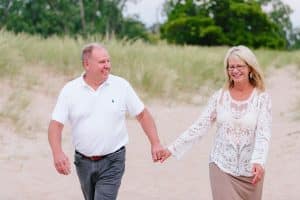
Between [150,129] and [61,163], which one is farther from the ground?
[150,129]

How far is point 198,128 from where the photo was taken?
527cm

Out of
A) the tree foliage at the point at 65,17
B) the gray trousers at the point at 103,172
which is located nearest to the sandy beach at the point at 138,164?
the gray trousers at the point at 103,172

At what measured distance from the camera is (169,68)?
19.0 meters

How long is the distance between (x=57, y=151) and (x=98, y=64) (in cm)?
67

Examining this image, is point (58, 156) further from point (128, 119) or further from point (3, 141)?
point (128, 119)

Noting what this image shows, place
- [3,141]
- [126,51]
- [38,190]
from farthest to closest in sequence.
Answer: [126,51]
[3,141]
[38,190]

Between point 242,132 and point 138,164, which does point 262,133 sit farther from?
point 138,164

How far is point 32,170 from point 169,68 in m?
9.62

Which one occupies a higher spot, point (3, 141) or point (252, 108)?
point (252, 108)

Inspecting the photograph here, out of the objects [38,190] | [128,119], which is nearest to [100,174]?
[38,190]

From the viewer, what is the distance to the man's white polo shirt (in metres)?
5.04

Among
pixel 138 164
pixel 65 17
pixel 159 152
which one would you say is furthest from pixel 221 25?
pixel 159 152

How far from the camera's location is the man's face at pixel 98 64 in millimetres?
5082

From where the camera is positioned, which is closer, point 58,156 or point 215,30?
point 58,156
